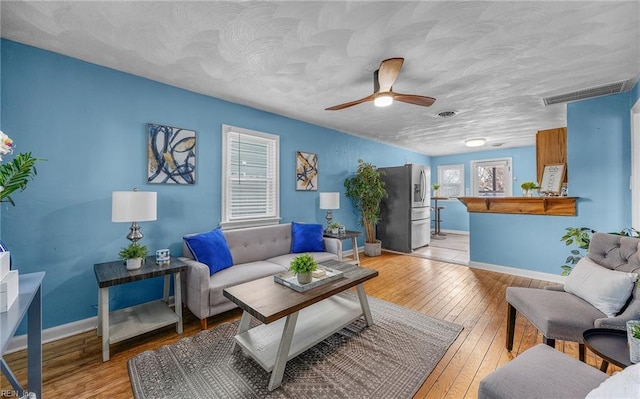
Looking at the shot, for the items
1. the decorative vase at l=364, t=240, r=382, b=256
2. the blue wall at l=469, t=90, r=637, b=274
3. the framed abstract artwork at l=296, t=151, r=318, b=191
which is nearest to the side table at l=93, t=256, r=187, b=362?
the framed abstract artwork at l=296, t=151, r=318, b=191

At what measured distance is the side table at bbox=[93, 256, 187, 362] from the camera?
6.54 feet

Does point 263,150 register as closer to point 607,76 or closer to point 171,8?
point 171,8

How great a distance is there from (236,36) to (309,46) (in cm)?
59

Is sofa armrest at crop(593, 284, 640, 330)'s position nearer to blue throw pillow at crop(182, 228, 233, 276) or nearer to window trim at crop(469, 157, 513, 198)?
blue throw pillow at crop(182, 228, 233, 276)

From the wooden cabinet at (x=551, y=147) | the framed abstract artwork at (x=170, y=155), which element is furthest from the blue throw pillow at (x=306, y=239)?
the wooden cabinet at (x=551, y=147)

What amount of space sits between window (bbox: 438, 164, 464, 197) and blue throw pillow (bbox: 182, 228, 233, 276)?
23.4 feet

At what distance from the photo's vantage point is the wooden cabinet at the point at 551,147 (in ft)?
12.4

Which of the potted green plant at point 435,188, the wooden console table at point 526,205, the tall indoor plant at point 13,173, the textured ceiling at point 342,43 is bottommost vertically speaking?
the wooden console table at point 526,205

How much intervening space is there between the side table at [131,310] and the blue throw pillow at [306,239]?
152cm

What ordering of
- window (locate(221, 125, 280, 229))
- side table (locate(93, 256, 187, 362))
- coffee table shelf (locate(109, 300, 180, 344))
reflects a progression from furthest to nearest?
window (locate(221, 125, 280, 229)) → coffee table shelf (locate(109, 300, 180, 344)) → side table (locate(93, 256, 187, 362))

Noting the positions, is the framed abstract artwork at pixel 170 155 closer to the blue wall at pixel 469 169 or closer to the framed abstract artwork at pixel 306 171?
the framed abstract artwork at pixel 306 171

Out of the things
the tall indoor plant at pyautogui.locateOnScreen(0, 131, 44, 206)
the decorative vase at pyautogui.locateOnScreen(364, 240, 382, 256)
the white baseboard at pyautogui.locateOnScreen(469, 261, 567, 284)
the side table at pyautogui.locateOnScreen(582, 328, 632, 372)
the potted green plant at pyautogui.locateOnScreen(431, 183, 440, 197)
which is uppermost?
the potted green plant at pyautogui.locateOnScreen(431, 183, 440, 197)

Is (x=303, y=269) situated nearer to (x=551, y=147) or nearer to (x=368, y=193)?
(x=368, y=193)

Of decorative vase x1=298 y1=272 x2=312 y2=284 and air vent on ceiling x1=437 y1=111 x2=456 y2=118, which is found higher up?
air vent on ceiling x1=437 y1=111 x2=456 y2=118
